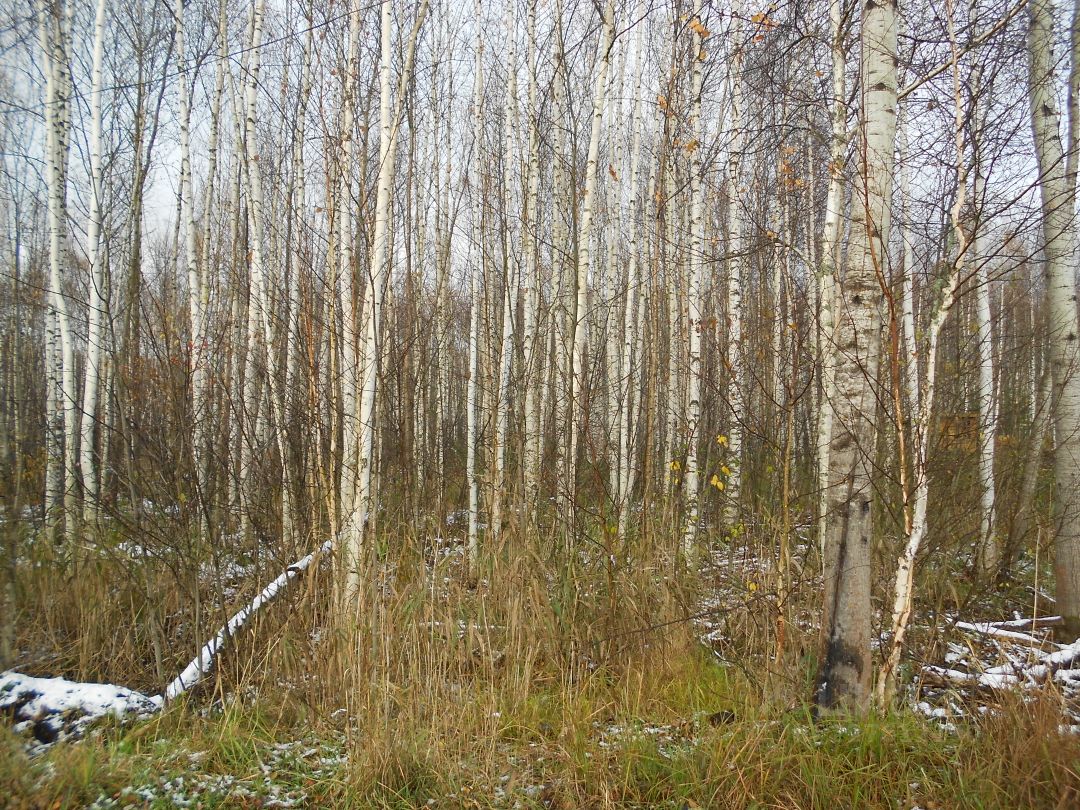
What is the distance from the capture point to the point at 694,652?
3.82 meters

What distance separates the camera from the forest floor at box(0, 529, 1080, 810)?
2432 mm

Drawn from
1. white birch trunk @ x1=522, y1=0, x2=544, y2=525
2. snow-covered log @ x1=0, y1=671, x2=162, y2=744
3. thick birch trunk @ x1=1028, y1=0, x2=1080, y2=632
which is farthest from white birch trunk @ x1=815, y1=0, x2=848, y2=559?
snow-covered log @ x1=0, y1=671, x2=162, y2=744

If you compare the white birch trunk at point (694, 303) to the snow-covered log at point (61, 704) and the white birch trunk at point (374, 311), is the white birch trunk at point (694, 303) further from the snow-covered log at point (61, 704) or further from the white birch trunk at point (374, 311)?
the snow-covered log at point (61, 704)

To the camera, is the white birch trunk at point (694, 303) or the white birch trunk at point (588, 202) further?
the white birch trunk at point (694, 303)

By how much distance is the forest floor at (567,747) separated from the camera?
2432 mm

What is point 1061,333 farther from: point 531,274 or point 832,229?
point 531,274

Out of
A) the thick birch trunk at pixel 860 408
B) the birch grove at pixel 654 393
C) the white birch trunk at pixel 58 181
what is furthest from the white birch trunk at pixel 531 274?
the white birch trunk at pixel 58 181

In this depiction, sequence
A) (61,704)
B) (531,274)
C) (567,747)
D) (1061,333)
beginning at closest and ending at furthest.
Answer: (567,747) < (61,704) < (1061,333) < (531,274)

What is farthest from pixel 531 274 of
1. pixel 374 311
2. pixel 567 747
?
pixel 567 747

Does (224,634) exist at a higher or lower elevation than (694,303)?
lower

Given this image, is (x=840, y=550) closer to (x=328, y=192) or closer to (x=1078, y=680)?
(x=1078, y=680)

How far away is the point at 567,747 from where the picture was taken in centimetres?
280

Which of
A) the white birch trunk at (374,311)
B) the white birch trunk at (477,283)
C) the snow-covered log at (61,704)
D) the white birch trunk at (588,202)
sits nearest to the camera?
the snow-covered log at (61,704)

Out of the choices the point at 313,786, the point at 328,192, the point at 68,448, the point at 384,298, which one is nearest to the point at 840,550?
the point at 313,786
